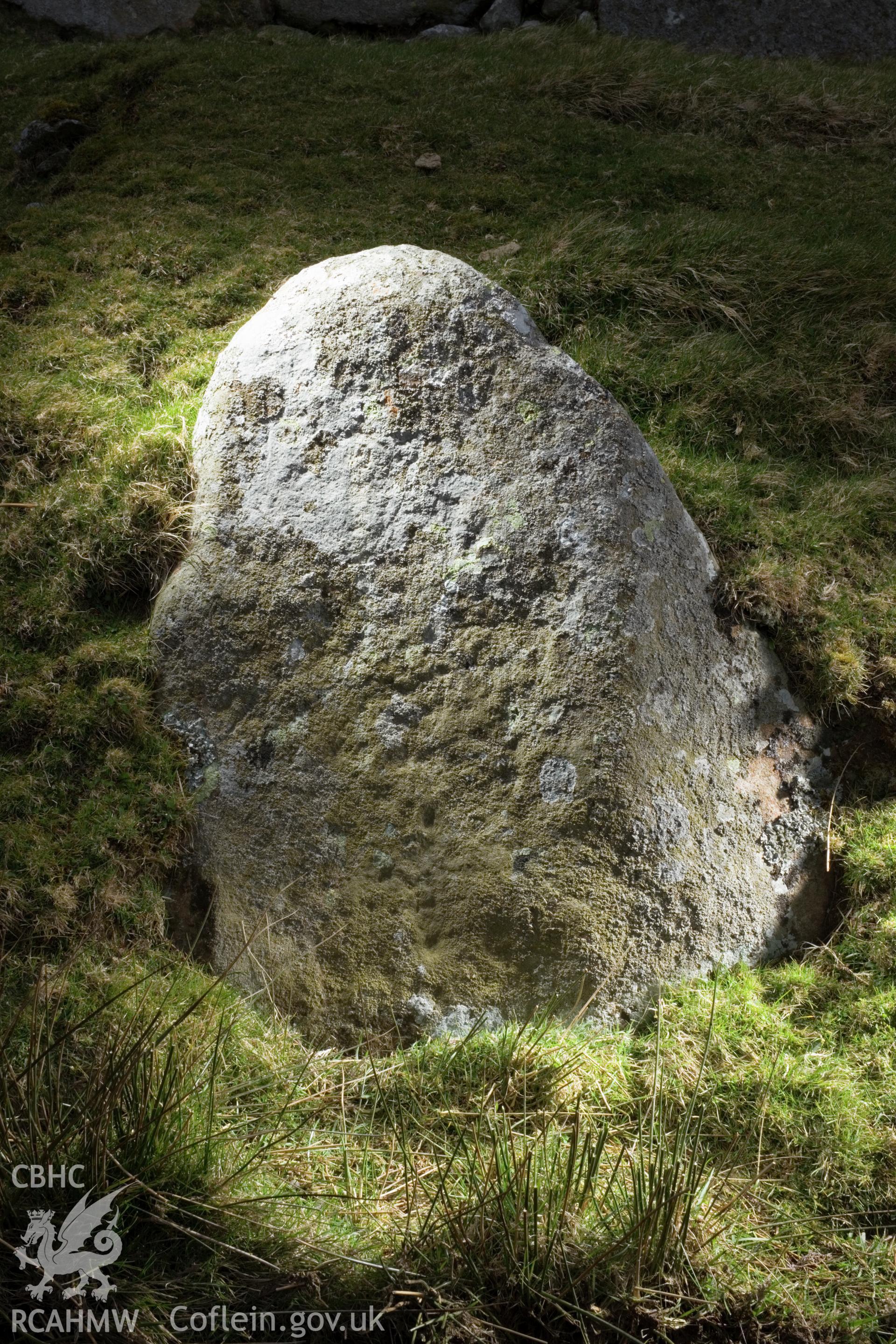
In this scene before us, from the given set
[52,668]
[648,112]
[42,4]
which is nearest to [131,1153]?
[52,668]

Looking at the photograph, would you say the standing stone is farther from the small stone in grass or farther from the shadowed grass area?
the small stone in grass

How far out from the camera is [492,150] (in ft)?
20.2

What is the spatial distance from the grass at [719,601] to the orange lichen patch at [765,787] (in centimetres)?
24

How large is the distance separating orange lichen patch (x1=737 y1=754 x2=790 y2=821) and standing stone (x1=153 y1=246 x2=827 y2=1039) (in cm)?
1

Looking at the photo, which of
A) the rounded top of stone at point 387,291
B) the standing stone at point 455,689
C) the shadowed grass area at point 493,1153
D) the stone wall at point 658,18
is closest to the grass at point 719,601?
the shadowed grass area at point 493,1153

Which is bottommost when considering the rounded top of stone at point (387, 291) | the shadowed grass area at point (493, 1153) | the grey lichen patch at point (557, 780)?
the shadowed grass area at point (493, 1153)

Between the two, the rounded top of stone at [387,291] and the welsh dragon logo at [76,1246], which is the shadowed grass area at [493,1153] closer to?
the welsh dragon logo at [76,1246]

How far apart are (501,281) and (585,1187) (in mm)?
4125

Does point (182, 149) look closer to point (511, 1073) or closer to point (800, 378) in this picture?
point (800, 378)

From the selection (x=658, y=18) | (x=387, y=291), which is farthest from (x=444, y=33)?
(x=387, y=291)

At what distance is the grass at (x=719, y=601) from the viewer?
2.38 m

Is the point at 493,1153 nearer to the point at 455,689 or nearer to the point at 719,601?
the point at 455,689

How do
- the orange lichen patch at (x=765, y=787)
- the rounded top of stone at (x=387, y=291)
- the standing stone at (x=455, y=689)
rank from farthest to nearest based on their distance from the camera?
the rounded top of stone at (x=387, y=291) → the orange lichen patch at (x=765, y=787) → the standing stone at (x=455, y=689)

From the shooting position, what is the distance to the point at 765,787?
11.6ft
